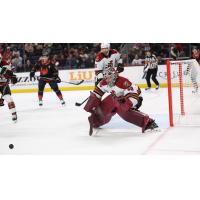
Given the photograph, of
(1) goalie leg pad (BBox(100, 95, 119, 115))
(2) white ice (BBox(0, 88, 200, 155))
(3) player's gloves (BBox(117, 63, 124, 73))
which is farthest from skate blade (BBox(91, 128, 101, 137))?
(3) player's gloves (BBox(117, 63, 124, 73))

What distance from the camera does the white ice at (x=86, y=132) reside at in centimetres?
329

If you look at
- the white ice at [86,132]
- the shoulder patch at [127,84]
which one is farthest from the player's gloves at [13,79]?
the shoulder patch at [127,84]

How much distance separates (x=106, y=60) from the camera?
3.69 meters

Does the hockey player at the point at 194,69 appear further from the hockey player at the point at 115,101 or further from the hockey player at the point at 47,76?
the hockey player at the point at 47,76

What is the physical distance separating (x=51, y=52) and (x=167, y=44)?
104 cm

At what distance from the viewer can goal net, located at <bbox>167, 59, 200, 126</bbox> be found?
376 centimetres

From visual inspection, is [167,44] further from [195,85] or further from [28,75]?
[28,75]

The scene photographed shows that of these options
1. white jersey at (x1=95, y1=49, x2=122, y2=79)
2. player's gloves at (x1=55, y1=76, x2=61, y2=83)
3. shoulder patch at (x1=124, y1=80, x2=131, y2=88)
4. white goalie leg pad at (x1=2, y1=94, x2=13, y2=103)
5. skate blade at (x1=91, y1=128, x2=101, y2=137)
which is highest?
white jersey at (x1=95, y1=49, x2=122, y2=79)

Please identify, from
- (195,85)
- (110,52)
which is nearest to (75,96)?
(110,52)

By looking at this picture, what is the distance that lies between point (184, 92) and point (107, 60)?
83cm

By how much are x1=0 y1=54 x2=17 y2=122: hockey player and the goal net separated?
4.37 ft

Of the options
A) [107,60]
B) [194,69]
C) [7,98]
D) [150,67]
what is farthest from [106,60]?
[7,98]

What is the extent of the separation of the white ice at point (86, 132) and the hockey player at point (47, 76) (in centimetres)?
12

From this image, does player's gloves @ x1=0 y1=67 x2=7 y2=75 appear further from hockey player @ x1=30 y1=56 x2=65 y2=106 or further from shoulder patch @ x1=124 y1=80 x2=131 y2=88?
shoulder patch @ x1=124 y1=80 x2=131 y2=88
